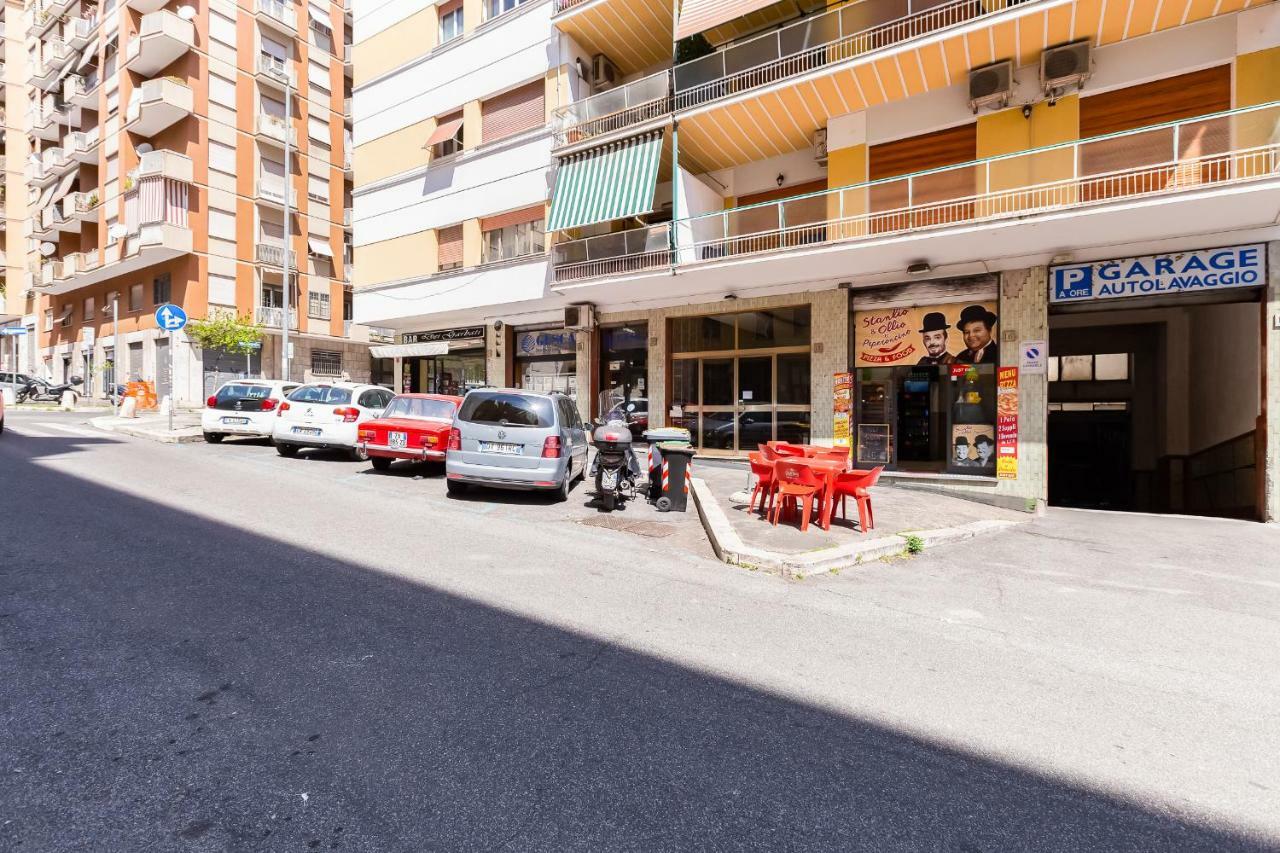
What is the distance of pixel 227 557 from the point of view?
16.6 ft

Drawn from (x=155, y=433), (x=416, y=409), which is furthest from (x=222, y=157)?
(x=416, y=409)

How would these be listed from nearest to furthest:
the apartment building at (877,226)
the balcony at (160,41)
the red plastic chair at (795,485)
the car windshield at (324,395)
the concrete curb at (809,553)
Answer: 1. the concrete curb at (809,553)
2. the red plastic chair at (795,485)
3. the apartment building at (877,226)
4. the car windshield at (324,395)
5. the balcony at (160,41)

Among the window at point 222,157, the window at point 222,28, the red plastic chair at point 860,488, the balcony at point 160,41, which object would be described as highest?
the window at point 222,28

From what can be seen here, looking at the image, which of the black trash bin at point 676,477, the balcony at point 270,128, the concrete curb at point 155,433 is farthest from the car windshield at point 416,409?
the balcony at point 270,128

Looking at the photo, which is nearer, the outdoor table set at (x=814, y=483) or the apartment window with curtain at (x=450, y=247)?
the outdoor table set at (x=814, y=483)

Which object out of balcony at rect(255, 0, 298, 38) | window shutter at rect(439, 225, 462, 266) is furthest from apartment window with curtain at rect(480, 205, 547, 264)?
balcony at rect(255, 0, 298, 38)

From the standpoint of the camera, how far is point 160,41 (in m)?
27.7

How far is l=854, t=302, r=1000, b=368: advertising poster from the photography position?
1109 cm

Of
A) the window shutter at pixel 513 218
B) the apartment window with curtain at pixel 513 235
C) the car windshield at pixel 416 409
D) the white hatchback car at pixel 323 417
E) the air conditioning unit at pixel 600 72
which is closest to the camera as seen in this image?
the car windshield at pixel 416 409

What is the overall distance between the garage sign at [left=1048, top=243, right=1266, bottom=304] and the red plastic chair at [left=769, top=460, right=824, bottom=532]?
684 cm

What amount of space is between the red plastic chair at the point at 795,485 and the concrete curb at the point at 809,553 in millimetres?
718

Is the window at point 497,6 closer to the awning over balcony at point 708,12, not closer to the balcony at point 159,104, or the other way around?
the awning over balcony at point 708,12

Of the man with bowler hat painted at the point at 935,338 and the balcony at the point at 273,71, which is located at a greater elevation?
the balcony at the point at 273,71

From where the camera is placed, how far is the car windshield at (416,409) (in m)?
10.3
